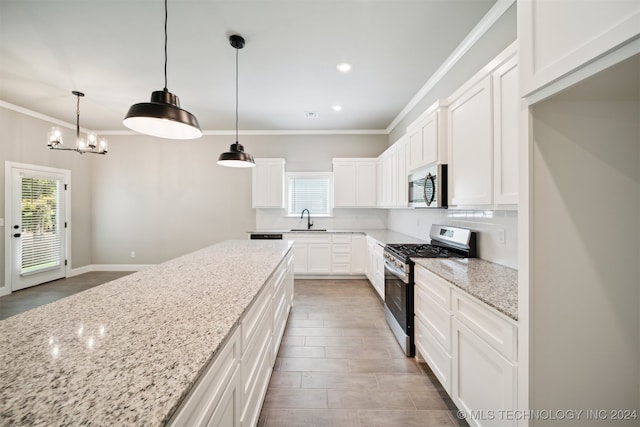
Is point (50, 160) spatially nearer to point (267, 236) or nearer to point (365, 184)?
point (267, 236)

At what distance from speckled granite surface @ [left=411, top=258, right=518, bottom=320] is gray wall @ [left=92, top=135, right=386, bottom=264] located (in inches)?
144

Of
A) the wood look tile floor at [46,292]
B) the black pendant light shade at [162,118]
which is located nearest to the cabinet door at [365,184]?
the black pendant light shade at [162,118]

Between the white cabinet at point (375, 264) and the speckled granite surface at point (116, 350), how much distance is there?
2337 millimetres

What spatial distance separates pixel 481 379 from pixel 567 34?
5.25 feet

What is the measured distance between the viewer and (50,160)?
14.8ft

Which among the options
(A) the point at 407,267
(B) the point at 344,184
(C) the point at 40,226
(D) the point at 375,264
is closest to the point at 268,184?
(B) the point at 344,184

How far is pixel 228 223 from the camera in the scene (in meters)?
5.31

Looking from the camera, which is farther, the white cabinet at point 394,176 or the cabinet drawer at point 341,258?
the cabinet drawer at point 341,258

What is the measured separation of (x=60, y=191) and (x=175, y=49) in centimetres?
424

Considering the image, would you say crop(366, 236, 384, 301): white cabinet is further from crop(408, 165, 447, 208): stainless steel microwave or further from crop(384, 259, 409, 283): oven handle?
crop(408, 165, 447, 208): stainless steel microwave

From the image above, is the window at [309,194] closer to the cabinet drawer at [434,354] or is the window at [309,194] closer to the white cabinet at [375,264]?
the white cabinet at [375,264]

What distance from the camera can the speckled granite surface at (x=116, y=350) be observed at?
55 cm

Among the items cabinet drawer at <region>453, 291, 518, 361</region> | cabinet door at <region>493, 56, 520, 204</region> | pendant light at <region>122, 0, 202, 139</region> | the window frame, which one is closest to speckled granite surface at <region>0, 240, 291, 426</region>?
pendant light at <region>122, 0, 202, 139</region>

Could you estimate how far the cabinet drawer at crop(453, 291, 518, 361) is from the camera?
44.0 inches
